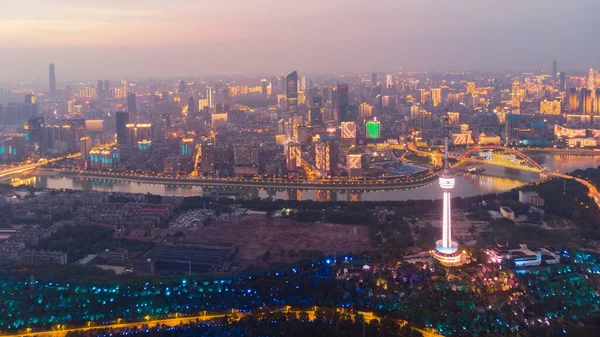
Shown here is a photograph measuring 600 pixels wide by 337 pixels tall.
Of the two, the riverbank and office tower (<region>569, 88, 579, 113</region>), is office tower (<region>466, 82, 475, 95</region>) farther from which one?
the riverbank

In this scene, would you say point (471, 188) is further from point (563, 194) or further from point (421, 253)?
point (421, 253)


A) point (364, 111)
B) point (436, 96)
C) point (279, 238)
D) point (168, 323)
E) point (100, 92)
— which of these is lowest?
point (168, 323)

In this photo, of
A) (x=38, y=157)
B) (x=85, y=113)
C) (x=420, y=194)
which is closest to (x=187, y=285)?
(x=420, y=194)

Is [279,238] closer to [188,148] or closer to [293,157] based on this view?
[293,157]

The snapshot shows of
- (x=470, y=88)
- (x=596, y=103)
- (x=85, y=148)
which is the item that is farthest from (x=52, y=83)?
(x=596, y=103)

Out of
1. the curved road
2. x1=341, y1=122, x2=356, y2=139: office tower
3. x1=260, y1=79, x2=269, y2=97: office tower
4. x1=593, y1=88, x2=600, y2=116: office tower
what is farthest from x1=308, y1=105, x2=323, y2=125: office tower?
the curved road

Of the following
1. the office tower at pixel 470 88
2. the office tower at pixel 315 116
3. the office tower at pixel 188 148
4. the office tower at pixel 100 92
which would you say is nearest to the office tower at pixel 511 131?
the office tower at pixel 315 116
